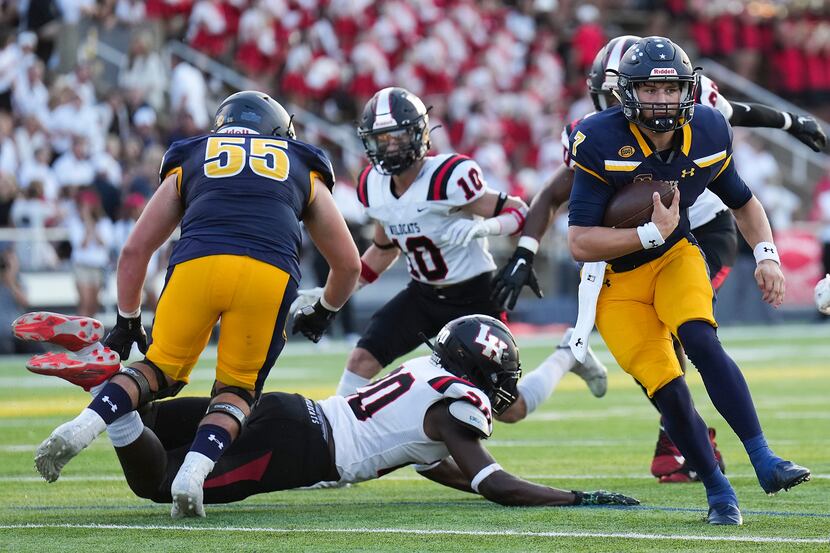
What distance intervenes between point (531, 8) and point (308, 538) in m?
17.5

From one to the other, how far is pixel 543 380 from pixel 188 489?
87.1 inches

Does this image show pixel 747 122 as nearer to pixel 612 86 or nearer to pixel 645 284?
pixel 612 86

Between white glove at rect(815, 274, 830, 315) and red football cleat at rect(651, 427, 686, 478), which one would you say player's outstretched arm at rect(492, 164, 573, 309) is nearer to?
red football cleat at rect(651, 427, 686, 478)

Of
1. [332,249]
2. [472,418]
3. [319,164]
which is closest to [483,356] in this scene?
[472,418]

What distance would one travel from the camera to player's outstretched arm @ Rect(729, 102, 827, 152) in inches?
260

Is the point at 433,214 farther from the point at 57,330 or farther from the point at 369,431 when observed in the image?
the point at 57,330

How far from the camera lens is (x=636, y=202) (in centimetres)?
491

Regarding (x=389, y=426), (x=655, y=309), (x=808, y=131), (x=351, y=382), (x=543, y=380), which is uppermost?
(x=808, y=131)

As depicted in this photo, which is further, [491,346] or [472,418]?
[491,346]

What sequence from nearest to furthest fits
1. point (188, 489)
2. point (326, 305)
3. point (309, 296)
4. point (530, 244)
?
point (188, 489)
point (326, 305)
point (530, 244)
point (309, 296)

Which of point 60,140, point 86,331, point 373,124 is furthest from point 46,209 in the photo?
point 86,331

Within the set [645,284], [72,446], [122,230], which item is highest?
[645,284]

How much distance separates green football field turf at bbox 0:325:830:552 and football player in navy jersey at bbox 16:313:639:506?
126mm

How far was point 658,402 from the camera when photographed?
498 centimetres
